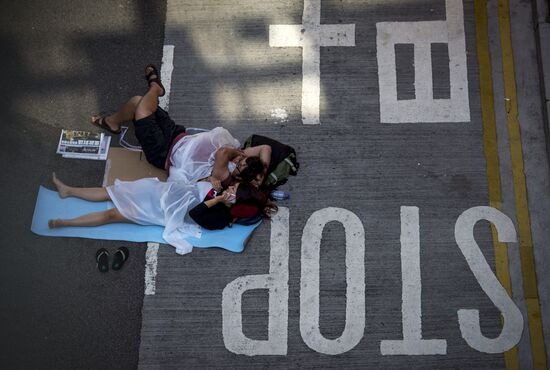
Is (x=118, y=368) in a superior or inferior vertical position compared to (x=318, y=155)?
inferior

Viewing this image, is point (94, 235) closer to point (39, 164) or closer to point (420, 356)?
point (39, 164)

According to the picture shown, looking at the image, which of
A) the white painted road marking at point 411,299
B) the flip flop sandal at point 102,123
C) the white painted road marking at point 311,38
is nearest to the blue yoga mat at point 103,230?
the flip flop sandal at point 102,123

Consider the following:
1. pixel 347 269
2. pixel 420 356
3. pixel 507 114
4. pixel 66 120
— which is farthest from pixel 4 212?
pixel 507 114

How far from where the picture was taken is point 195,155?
638cm

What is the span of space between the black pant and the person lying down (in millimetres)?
262

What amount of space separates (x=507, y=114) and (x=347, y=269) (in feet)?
8.16

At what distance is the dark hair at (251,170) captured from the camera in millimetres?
6141

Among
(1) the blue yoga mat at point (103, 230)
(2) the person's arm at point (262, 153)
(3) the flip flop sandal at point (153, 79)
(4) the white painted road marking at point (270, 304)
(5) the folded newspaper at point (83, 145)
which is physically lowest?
(4) the white painted road marking at point (270, 304)

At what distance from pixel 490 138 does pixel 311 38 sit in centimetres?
227

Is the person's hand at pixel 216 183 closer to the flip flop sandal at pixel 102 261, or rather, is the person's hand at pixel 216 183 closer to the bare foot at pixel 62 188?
the flip flop sandal at pixel 102 261

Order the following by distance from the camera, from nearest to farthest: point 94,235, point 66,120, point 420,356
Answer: point 420,356 → point 94,235 → point 66,120

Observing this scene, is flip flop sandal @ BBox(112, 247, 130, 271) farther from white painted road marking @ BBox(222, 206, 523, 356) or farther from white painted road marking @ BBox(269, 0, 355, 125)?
white painted road marking @ BBox(269, 0, 355, 125)

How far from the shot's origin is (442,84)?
267 inches

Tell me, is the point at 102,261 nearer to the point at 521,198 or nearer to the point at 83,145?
the point at 83,145
